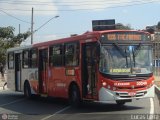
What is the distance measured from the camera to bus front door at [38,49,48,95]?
22.4 metres

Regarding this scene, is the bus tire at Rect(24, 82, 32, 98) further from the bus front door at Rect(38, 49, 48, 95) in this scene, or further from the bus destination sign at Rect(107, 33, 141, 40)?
the bus destination sign at Rect(107, 33, 141, 40)

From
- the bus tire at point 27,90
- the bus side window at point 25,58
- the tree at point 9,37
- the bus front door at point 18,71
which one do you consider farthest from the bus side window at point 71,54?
the tree at point 9,37

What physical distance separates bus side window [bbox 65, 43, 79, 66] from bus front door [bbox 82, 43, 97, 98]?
589 mm

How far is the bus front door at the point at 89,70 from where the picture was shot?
1752cm

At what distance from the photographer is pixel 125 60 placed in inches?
679

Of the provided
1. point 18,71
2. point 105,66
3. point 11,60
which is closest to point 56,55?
point 105,66

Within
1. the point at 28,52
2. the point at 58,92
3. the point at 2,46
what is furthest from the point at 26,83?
the point at 2,46

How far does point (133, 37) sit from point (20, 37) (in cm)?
4028

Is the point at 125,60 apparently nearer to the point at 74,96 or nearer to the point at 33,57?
the point at 74,96


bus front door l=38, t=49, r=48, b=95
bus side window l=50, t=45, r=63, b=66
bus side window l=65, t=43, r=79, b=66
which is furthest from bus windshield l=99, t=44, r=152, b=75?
bus front door l=38, t=49, r=48, b=95

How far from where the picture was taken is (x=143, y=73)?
17500mm

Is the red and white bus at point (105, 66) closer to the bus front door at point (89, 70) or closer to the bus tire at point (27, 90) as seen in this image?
the bus front door at point (89, 70)

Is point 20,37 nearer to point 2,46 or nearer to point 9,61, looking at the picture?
point 2,46

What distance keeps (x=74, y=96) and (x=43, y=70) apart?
4.20 meters
